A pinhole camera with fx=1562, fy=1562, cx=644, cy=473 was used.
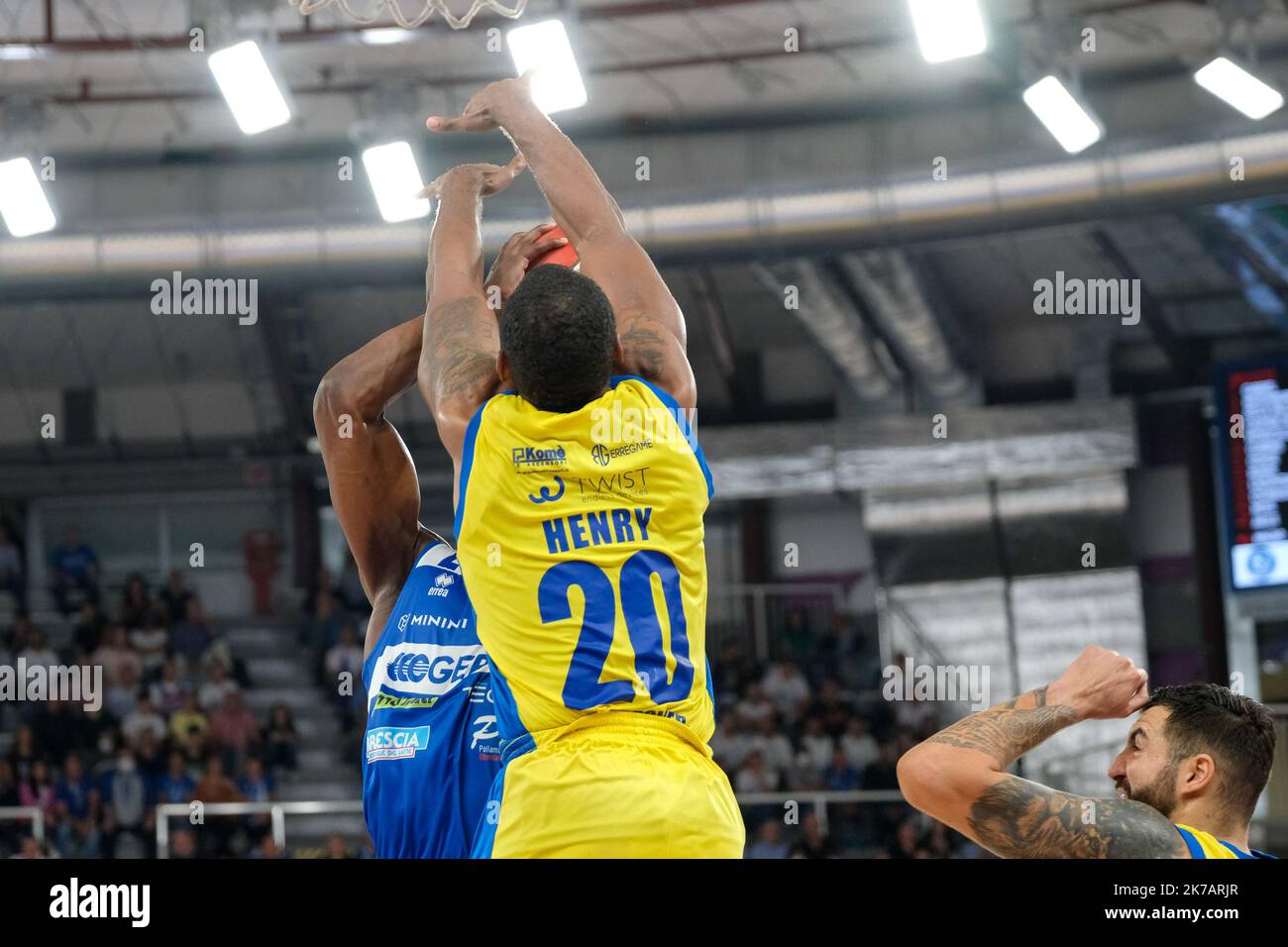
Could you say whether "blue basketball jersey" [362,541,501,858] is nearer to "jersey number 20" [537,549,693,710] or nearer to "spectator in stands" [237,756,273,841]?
"jersey number 20" [537,549,693,710]

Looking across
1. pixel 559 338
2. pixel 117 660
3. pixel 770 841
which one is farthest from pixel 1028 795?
pixel 117 660

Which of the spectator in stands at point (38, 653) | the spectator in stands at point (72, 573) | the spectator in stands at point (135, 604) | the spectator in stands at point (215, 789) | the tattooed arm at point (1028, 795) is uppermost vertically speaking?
the spectator in stands at point (72, 573)

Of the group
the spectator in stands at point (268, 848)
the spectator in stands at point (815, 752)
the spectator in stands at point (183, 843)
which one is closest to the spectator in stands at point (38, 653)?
the spectator in stands at point (183, 843)

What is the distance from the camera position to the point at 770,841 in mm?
10750

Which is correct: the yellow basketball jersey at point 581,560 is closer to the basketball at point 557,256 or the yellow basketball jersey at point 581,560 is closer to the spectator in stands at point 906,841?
the basketball at point 557,256

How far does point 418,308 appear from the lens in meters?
16.2

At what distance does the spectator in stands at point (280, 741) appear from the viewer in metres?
12.7

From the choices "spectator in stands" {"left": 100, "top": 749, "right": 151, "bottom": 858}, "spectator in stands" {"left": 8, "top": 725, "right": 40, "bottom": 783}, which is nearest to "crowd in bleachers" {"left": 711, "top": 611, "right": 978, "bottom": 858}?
"spectator in stands" {"left": 100, "top": 749, "right": 151, "bottom": 858}

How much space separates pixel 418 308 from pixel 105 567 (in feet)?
13.8

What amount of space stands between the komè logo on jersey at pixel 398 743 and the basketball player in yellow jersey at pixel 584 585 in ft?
1.81

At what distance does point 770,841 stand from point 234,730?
15.1 feet
